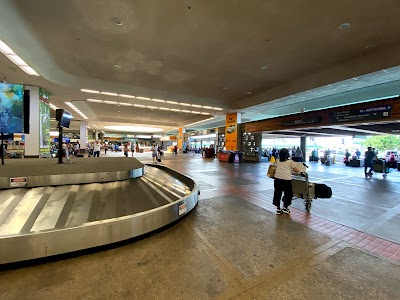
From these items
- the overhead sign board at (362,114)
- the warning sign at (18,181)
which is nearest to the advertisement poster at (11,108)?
the warning sign at (18,181)

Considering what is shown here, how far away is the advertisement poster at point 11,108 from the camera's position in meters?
4.49

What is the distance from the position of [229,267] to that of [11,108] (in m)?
6.01

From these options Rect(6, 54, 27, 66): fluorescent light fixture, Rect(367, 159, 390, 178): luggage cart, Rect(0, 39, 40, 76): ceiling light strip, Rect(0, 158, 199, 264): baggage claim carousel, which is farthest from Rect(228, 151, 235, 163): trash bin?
Rect(6, 54, 27, 66): fluorescent light fixture

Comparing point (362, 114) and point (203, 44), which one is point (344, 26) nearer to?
point (203, 44)

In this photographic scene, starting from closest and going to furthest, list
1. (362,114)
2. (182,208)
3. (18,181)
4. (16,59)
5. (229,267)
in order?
(229,267), (18,181), (182,208), (16,59), (362,114)

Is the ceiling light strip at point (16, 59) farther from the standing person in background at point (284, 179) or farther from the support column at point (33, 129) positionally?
the standing person in background at point (284, 179)

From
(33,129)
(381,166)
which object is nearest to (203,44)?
(33,129)

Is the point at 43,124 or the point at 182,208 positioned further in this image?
the point at 43,124

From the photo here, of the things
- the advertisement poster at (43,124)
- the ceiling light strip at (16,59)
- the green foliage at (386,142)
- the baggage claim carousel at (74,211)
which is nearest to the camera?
the baggage claim carousel at (74,211)

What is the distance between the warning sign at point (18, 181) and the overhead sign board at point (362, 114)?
1251 cm

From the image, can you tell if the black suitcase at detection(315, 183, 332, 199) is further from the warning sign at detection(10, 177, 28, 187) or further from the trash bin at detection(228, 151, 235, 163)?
the trash bin at detection(228, 151, 235, 163)

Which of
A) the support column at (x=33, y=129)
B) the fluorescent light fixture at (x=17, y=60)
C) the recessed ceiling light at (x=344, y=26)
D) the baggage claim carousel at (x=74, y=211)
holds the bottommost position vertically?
the baggage claim carousel at (x=74, y=211)

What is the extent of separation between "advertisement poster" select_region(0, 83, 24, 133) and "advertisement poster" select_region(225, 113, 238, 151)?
45.7 feet

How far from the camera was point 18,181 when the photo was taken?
3.36 meters
